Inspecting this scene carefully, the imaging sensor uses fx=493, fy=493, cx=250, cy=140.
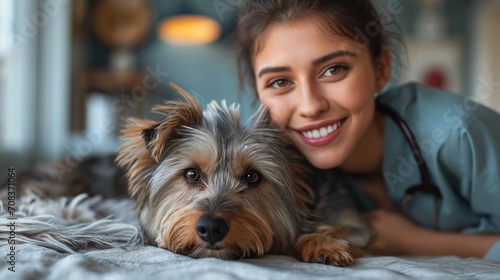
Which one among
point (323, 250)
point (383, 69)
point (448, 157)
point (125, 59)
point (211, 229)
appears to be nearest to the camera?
point (211, 229)

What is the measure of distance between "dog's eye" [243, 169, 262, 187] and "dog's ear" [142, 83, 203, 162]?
243 mm

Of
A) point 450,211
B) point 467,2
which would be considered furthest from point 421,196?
point 467,2

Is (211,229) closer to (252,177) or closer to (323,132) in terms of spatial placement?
(252,177)

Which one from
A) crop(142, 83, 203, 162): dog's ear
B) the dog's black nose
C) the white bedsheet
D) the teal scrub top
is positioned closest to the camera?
the white bedsheet

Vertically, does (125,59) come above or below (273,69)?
below

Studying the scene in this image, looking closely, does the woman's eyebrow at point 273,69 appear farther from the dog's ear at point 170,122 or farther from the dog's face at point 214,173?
the dog's ear at point 170,122

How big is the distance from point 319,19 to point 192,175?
700 millimetres

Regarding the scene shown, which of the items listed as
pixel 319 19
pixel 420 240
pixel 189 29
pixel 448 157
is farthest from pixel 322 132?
pixel 189 29

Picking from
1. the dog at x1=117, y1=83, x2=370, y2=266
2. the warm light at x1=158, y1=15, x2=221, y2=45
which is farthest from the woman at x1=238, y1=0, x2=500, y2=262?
the warm light at x1=158, y1=15, x2=221, y2=45

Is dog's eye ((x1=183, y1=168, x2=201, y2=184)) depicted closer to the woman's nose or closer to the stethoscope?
the woman's nose

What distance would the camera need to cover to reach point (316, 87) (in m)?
1.69

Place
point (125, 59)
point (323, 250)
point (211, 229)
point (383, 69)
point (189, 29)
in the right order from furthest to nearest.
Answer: point (189, 29)
point (125, 59)
point (383, 69)
point (323, 250)
point (211, 229)

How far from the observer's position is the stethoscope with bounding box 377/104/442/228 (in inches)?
75.7

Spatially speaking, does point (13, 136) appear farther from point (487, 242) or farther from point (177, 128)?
point (487, 242)
